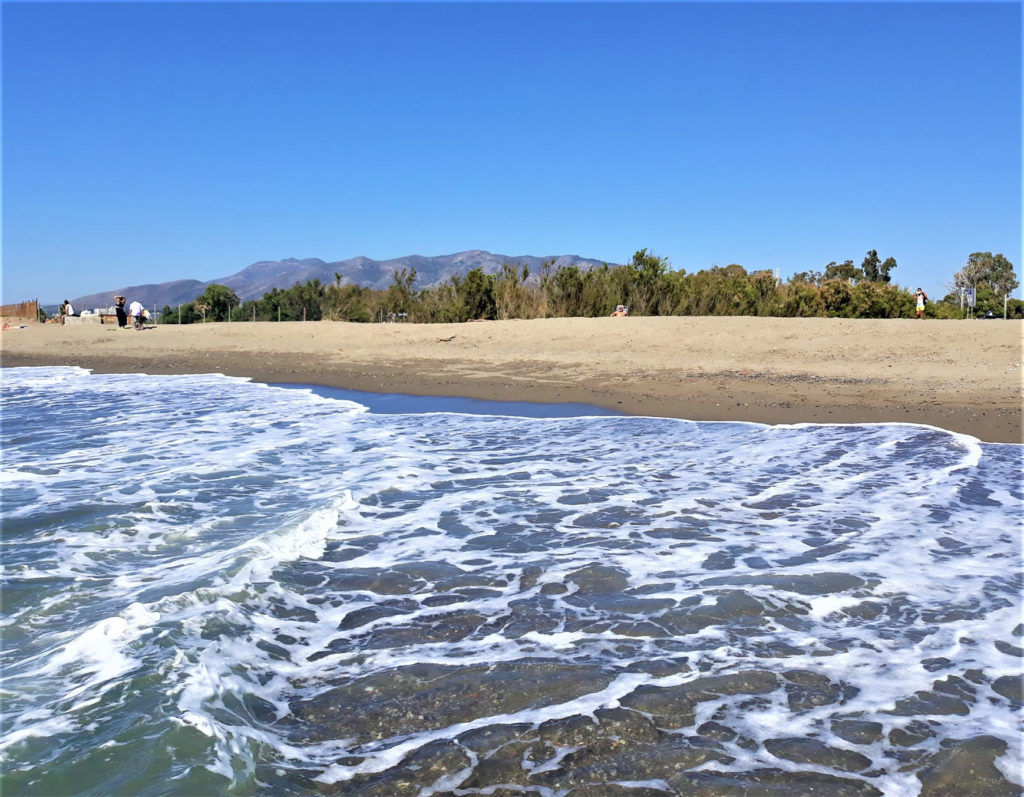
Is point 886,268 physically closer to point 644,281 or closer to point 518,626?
point 644,281

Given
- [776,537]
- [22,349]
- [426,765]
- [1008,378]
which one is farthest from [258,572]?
[22,349]

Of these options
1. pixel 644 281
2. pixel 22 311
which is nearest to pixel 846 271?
pixel 644 281

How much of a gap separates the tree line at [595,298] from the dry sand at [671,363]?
4.72 metres

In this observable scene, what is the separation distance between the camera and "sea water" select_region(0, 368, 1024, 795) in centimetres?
263

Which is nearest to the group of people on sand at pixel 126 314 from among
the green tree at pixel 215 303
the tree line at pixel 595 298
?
the tree line at pixel 595 298

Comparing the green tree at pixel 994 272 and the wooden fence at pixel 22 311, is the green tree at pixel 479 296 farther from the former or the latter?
the green tree at pixel 994 272

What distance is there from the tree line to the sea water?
16.8 m

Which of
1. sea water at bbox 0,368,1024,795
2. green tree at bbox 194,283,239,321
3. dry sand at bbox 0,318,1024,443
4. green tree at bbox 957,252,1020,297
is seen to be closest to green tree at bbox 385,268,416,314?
dry sand at bbox 0,318,1024,443

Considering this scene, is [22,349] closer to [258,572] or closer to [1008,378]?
[258,572]

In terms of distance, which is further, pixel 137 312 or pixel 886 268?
pixel 886 268

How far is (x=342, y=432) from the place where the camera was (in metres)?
9.22

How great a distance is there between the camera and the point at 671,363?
13.8m

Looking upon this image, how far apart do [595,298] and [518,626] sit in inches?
812

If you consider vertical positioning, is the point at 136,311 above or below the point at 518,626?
above
